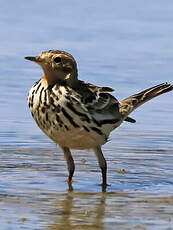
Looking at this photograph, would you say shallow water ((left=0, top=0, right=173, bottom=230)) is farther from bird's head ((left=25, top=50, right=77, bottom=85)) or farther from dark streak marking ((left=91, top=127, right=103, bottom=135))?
bird's head ((left=25, top=50, right=77, bottom=85))

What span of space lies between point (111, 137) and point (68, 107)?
11.3 ft

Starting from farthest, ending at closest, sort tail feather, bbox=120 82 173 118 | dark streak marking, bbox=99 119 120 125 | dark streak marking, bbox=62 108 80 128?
tail feather, bbox=120 82 173 118 < dark streak marking, bbox=99 119 120 125 < dark streak marking, bbox=62 108 80 128

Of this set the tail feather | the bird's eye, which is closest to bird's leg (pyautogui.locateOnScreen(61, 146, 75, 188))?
the tail feather

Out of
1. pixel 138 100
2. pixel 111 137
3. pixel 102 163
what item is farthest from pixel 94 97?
pixel 111 137

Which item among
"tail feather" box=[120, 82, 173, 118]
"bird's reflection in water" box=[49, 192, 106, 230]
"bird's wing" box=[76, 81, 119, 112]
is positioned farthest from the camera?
"tail feather" box=[120, 82, 173, 118]

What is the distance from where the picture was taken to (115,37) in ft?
68.2

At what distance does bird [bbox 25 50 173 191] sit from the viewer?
11.9 meters

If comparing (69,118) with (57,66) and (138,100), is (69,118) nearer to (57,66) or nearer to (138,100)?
(57,66)

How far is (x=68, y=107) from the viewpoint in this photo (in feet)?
39.1

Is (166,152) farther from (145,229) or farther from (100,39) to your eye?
(100,39)

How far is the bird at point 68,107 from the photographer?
39.1ft

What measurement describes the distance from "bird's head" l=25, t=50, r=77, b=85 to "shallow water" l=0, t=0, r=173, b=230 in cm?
130

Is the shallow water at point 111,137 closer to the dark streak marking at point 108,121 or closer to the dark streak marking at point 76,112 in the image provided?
the dark streak marking at point 108,121

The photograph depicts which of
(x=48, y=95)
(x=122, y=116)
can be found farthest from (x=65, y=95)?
(x=122, y=116)
